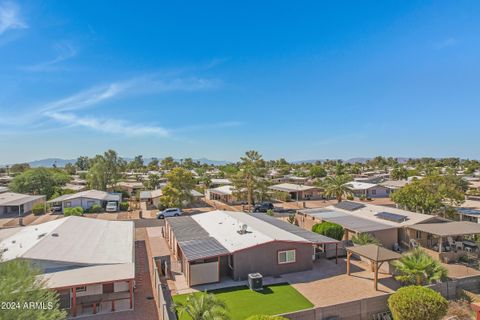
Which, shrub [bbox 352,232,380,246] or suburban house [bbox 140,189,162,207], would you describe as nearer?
shrub [bbox 352,232,380,246]

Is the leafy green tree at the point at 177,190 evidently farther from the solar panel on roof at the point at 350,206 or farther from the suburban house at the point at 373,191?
the suburban house at the point at 373,191

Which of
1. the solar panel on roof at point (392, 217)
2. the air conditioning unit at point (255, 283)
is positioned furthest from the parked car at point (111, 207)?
the solar panel on roof at point (392, 217)

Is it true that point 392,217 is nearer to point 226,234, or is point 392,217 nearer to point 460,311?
point 460,311

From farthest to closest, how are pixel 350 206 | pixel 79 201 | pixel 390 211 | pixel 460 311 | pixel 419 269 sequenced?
pixel 79 201 < pixel 350 206 < pixel 390 211 < pixel 419 269 < pixel 460 311

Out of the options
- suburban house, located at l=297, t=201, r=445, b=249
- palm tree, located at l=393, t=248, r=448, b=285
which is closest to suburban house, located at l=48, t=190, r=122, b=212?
suburban house, located at l=297, t=201, r=445, b=249

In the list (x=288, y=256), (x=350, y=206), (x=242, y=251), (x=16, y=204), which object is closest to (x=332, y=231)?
(x=288, y=256)

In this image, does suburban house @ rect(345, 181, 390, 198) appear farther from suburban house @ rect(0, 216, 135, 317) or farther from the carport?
suburban house @ rect(0, 216, 135, 317)
